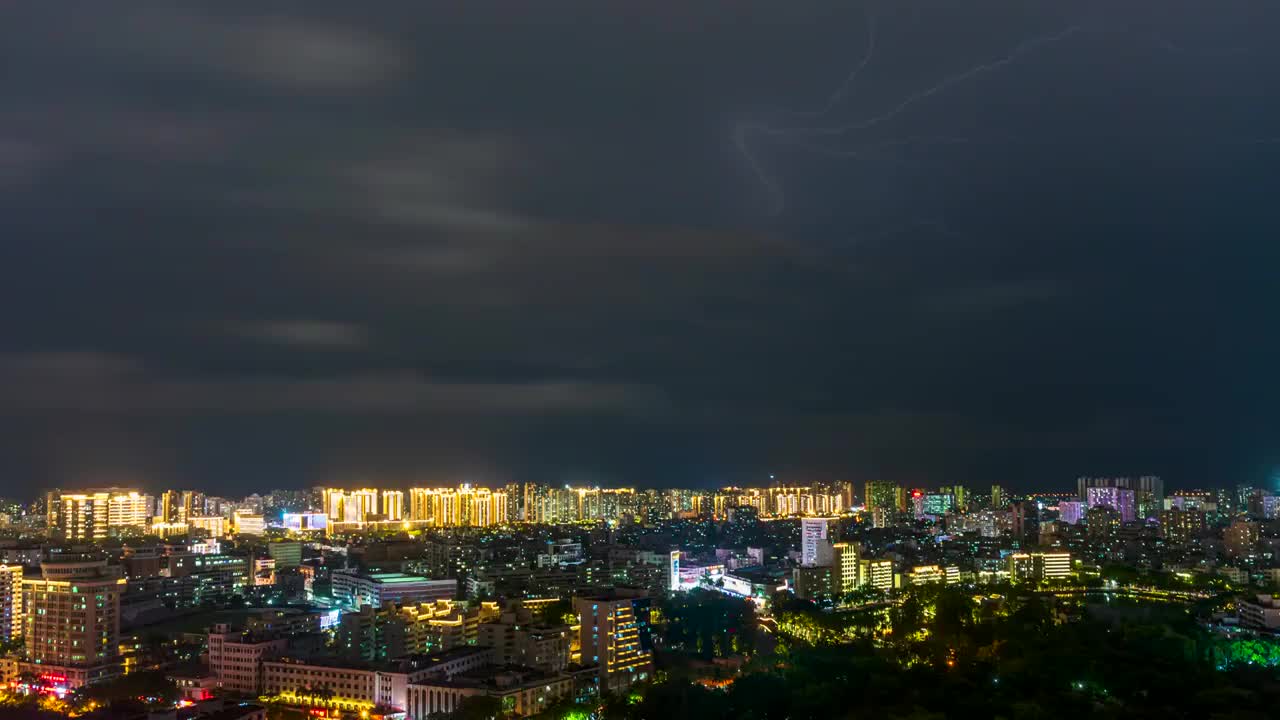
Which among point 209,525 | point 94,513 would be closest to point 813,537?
point 94,513

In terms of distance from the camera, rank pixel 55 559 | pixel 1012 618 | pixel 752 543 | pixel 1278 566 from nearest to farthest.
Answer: pixel 1012 618 → pixel 55 559 → pixel 1278 566 → pixel 752 543

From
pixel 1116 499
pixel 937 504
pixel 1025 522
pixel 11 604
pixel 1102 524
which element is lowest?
pixel 937 504

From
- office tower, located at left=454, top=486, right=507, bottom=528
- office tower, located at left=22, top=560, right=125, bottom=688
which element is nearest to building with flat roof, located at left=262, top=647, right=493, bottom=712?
office tower, located at left=22, top=560, right=125, bottom=688

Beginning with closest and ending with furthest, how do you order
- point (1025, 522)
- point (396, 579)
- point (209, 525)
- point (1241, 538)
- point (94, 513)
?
point (396, 579), point (1241, 538), point (94, 513), point (1025, 522), point (209, 525)

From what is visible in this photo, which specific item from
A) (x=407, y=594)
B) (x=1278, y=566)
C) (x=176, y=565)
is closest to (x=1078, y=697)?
(x=407, y=594)

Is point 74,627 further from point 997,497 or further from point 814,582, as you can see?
point 997,497

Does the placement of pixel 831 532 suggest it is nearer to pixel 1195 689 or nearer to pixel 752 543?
pixel 752 543

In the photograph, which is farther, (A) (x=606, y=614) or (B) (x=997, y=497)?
(B) (x=997, y=497)
